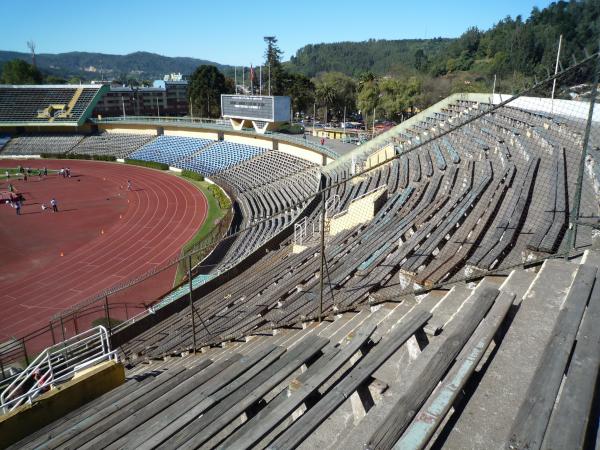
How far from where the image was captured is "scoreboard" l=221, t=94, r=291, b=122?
4016 cm

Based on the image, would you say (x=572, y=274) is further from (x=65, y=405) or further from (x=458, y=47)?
(x=458, y=47)

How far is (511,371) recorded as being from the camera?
3609 mm

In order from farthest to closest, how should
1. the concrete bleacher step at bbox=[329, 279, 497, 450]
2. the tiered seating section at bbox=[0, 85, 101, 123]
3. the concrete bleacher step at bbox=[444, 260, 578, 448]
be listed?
the tiered seating section at bbox=[0, 85, 101, 123] → the concrete bleacher step at bbox=[329, 279, 497, 450] → the concrete bleacher step at bbox=[444, 260, 578, 448]

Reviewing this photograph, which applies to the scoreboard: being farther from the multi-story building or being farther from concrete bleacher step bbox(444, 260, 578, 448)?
the multi-story building

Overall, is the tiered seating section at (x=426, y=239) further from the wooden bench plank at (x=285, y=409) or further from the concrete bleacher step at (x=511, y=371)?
the wooden bench plank at (x=285, y=409)

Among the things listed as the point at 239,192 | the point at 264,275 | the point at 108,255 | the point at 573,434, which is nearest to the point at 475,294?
the point at 573,434

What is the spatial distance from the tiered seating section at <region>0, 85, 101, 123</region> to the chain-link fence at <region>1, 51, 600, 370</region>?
152 ft

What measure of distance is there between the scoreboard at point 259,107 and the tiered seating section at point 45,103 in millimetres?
26461

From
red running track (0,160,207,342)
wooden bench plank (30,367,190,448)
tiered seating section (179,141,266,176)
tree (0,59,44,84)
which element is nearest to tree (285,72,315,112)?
tiered seating section (179,141,266,176)

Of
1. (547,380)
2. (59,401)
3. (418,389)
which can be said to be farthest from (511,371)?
(59,401)

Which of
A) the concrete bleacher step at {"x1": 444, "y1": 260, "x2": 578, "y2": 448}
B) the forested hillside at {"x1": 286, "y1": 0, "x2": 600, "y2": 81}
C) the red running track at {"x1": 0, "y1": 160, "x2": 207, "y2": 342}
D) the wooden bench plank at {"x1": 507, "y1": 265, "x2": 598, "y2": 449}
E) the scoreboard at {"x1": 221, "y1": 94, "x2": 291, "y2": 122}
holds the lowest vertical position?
the red running track at {"x1": 0, "y1": 160, "x2": 207, "y2": 342}

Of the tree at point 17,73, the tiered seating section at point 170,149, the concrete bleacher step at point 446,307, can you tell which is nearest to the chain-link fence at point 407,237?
the concrete bleacher step at point 446,307

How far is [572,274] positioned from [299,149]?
3417 cm

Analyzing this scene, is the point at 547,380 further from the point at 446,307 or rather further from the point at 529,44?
the point at 529,44
